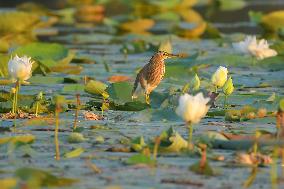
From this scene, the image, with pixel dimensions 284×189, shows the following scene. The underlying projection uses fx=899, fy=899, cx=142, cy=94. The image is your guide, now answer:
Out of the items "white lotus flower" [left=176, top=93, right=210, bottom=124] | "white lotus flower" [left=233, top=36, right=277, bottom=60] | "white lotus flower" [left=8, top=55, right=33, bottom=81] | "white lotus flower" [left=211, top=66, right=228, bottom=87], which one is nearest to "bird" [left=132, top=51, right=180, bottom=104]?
"white lotus flower" [left=211, top=66, right=228, bottom=87]

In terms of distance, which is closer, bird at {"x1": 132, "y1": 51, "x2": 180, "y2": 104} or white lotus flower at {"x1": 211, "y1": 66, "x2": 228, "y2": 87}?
white lotus flower at {"x1": 211, "y1": 66, "x2": 228, "y2": 87}

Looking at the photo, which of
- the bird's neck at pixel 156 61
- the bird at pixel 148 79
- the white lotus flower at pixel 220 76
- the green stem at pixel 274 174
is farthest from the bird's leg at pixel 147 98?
the green stem at pixel 274 174

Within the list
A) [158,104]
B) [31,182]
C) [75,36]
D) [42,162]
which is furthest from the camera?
[75,36]

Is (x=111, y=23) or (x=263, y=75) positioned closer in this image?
(x=263, y=75)

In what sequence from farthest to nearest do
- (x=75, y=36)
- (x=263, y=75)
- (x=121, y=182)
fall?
(x=75, y=36), (x=263, y=75), (x=121, y=182)

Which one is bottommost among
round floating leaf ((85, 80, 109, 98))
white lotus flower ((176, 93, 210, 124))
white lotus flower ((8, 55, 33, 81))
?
white lotus flower ((176, 93, 210, 124))

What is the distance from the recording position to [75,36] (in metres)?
12.5

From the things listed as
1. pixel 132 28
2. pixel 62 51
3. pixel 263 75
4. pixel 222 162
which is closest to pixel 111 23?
pixel 132 28

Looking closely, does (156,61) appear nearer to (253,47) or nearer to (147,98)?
(147,98)

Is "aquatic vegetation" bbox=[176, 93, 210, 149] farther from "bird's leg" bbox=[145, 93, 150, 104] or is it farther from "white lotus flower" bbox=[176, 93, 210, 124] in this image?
"bird's leg" bbox=[145, 93, 150, 104]

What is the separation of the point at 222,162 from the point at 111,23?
9259 mm

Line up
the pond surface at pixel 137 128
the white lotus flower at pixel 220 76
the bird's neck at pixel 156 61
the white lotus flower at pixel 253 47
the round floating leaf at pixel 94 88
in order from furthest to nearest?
1. the white lotus flower at pixel 253 47
2. the bird's neck at pixel 156 61
3. the round floating leaf at pixel 94 88
4. the white lotus flower at pixel 220 76
5. the pond surface at pixel 137 128

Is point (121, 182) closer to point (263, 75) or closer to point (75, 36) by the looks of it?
point (263, 75)

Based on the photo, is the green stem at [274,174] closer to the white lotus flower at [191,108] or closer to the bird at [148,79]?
the white lotus flower at [191,108]
